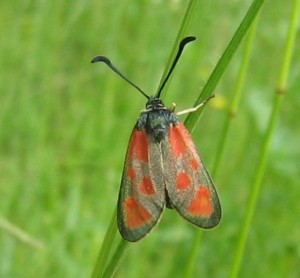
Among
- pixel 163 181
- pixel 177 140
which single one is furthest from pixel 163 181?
pixel 177 140

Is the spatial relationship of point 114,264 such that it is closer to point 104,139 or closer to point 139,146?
point 139,146

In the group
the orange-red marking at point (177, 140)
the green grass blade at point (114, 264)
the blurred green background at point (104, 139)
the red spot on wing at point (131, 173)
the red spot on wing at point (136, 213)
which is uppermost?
the blurred green background at point (104, 139)

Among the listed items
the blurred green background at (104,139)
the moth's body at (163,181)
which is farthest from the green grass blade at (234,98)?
the blurred green background at (104,139)

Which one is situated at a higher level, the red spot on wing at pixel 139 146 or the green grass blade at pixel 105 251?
the red spot on wing at pixel 139 146

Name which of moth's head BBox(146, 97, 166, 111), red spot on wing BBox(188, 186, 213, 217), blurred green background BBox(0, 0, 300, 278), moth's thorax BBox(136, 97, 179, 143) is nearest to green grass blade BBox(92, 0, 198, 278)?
red spot on wing BBox(188, 186, 213, 217)

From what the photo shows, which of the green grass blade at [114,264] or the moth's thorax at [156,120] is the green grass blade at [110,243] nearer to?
the green grass blade at [114,264]

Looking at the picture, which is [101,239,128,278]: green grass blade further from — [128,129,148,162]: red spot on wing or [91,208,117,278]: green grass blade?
[128,129,148,162]: red spot on wing
